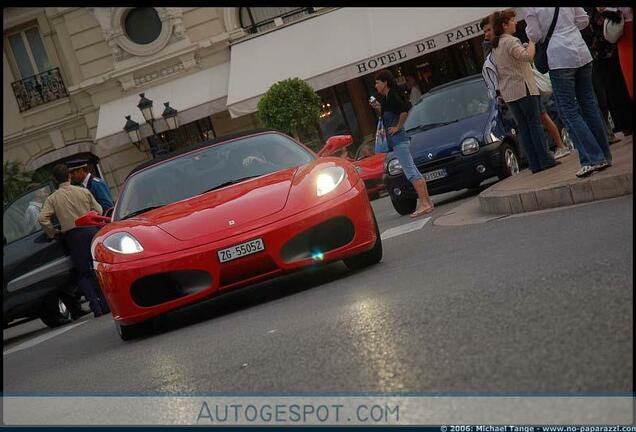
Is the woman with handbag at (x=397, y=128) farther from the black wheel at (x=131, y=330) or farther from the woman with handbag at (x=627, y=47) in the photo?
the black wheel at (x=131, y=330)

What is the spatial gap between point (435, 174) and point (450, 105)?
5.28 feet

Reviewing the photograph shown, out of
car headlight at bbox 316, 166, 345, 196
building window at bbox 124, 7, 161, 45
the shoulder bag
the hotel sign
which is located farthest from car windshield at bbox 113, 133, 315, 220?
building window at bbox 124, 7, 161, 45

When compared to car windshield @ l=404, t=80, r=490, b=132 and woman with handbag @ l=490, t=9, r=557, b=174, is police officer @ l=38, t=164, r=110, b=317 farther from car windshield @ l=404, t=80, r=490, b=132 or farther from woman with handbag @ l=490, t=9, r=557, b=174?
woman with handbag @ l=490, t=9, r=557, b=174

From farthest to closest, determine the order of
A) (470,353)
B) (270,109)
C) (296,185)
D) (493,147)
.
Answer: (270,109), (493,147), (296,185), (470,353)

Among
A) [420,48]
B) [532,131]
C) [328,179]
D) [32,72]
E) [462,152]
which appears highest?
[32,72]

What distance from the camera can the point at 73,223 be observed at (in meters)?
12.1

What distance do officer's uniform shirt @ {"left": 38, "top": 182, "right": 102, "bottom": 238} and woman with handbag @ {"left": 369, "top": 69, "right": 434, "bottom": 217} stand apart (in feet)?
11.9

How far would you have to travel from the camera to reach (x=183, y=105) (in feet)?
89.1

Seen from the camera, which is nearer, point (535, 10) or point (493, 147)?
point (535, 10)

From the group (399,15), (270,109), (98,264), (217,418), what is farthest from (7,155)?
(217,418)

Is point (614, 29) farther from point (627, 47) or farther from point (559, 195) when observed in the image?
point (559, 195)

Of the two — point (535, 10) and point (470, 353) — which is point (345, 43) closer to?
point (535, 10)

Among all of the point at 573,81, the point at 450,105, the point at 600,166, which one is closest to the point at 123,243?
the point at 600,166
